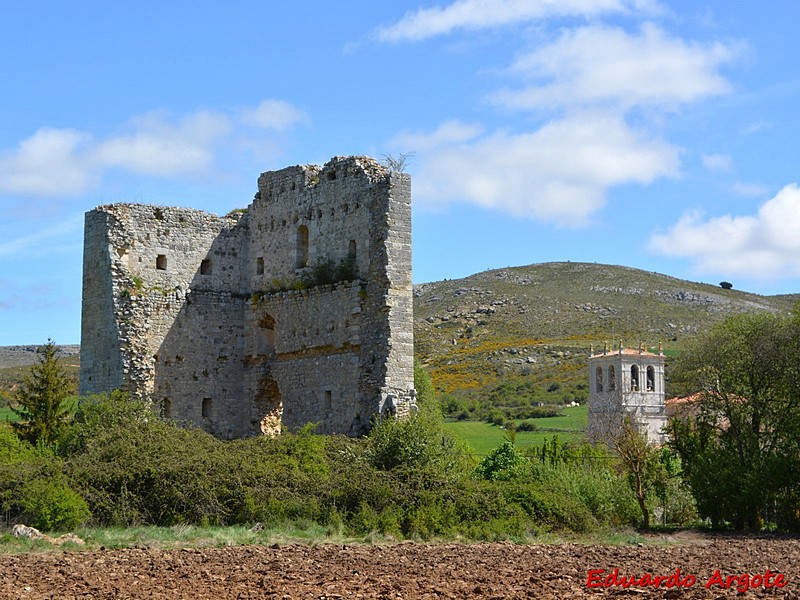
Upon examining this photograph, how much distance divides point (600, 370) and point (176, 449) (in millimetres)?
51339

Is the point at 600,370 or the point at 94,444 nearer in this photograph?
the point at 94,444

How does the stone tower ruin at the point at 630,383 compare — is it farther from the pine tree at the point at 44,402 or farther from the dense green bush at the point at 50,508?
the dense green bush at the point at 50,508

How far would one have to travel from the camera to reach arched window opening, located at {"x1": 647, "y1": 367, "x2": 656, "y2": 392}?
7256 cm

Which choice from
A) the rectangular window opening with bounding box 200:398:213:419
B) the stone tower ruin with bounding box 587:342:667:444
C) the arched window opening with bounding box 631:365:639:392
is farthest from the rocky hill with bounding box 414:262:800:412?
the rectangular window opening with bounding box 200:398:213:419

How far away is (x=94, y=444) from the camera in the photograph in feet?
74.9

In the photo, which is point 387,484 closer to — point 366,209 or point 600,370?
point 366,209

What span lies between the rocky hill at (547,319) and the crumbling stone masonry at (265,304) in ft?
156

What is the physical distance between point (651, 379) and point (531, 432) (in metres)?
13.1

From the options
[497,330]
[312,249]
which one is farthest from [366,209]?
[497,330]

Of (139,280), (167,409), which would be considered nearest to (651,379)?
(167,409)

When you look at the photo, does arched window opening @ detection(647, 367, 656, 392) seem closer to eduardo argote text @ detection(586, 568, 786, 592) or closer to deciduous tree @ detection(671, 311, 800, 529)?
deciduous tree @ detection(671, 311, 800, 529)

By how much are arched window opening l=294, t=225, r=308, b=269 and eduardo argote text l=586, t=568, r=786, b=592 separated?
44.1 feet

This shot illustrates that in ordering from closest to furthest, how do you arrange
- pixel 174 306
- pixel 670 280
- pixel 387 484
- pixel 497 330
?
pixel 387 484 < pixel 174 306 < pixel 497 330 < pixel 670 280

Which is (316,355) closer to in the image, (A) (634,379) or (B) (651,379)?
(A) (634,379)
